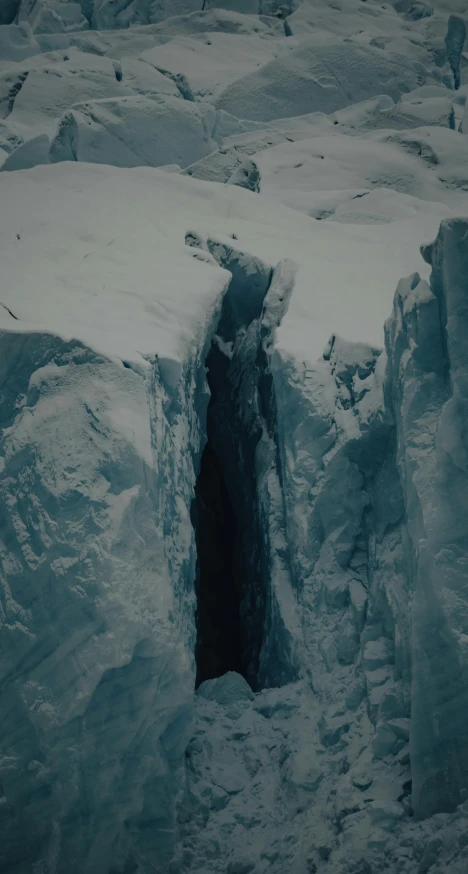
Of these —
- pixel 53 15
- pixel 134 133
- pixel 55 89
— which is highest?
pixel 53 15

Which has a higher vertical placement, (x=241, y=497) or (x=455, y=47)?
(x=455, y=47)

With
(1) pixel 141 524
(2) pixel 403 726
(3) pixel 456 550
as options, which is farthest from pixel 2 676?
(3) pixel 456 550

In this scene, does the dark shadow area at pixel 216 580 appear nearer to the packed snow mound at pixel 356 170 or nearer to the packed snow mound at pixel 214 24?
the packed snow mound at pixel 356 170

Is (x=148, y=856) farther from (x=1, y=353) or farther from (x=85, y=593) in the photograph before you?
(x=1, y=353)

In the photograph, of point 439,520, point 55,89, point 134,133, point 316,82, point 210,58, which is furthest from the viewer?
point 210,58

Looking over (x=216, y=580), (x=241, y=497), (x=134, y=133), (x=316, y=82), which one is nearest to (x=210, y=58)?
(x=316, y=82)

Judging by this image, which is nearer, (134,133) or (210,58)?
(134,133)

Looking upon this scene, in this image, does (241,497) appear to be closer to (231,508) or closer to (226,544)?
(231,508)
